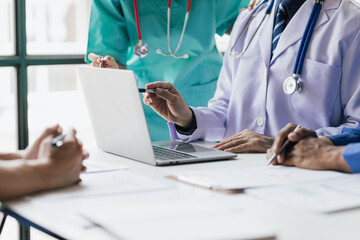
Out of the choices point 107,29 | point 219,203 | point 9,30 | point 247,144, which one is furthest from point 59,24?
point 219,203

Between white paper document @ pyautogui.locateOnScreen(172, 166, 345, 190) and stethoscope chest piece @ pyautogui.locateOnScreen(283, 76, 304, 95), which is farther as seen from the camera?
stethoscope chest piece @ pyautogui.locateOnScreen(283, 76, 304, 95)

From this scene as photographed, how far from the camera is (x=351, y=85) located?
159 cm

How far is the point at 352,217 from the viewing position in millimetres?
964

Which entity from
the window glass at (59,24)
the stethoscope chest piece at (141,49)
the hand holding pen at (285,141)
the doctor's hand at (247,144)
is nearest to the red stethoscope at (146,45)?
the stethoscope chest piece at (141,49)

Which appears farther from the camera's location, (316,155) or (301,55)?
(301,55)

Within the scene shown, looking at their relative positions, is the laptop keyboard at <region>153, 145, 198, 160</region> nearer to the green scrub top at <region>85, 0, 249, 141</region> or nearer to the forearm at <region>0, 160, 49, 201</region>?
the forearm at <region>0, 160, 49, 201</region>

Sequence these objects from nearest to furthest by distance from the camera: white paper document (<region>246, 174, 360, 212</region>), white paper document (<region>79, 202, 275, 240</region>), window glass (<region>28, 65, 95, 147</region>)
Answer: white paper document (<region>79, 202, 275, 240</region>) → white paper document (<region>246, 174, 360, 212</region>) → window glass (<region>28, 65, 95, 147</region>)

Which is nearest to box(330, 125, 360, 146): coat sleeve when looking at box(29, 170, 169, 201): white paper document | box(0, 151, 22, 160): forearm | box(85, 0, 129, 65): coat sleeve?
box(29, 170, 169, 201): white paper document

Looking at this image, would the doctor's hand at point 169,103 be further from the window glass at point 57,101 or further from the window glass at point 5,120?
the window glass at point 57,101

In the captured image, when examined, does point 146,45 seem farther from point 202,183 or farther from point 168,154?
point 202,183

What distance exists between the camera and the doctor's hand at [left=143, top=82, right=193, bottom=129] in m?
1.62

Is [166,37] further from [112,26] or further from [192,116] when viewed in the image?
[192,116]

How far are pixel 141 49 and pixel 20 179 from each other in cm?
116

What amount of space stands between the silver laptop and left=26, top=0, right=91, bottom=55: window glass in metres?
5.37
